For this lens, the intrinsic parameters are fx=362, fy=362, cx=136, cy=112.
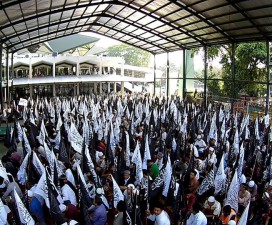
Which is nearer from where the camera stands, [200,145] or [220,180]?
[220,180]

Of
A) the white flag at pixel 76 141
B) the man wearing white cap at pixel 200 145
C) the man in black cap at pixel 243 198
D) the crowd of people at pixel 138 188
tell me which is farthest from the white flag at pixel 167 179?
the white flag at pixel 76 141

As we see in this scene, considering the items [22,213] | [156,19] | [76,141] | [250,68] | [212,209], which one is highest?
[156,19]

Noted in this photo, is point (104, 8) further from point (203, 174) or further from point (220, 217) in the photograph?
point (220, 217)

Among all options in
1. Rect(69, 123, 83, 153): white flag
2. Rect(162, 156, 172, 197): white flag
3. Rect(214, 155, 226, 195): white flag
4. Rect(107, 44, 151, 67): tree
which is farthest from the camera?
Rect(107, 44, 151, 67): tree

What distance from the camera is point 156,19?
819 inches

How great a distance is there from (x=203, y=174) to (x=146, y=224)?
2711 mm

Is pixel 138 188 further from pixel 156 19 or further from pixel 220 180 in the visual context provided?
pixel 156 19

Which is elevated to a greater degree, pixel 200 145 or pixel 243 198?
pixel 200 145

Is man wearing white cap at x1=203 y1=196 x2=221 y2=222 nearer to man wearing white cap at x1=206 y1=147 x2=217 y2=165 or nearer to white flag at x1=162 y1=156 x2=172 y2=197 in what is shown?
white flag at x1=162 y1=156 x2=172 y2=197

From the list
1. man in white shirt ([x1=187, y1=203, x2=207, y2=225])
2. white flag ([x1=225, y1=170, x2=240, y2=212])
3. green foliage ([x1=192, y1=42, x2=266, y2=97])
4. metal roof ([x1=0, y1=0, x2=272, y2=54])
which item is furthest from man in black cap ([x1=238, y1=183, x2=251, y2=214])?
green foliage ([x1=192, y1=42, x2=266, y2=97])

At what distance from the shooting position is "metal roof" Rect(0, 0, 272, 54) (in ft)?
50.9

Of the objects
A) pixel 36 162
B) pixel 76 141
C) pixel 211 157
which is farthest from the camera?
pixel 76 141

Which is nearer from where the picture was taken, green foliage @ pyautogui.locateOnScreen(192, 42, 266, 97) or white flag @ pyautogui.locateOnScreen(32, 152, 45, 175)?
white flag @ pyautogui.locateOnScreen(32, 152, 45, 175)

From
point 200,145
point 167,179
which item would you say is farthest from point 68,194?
point 200,145
